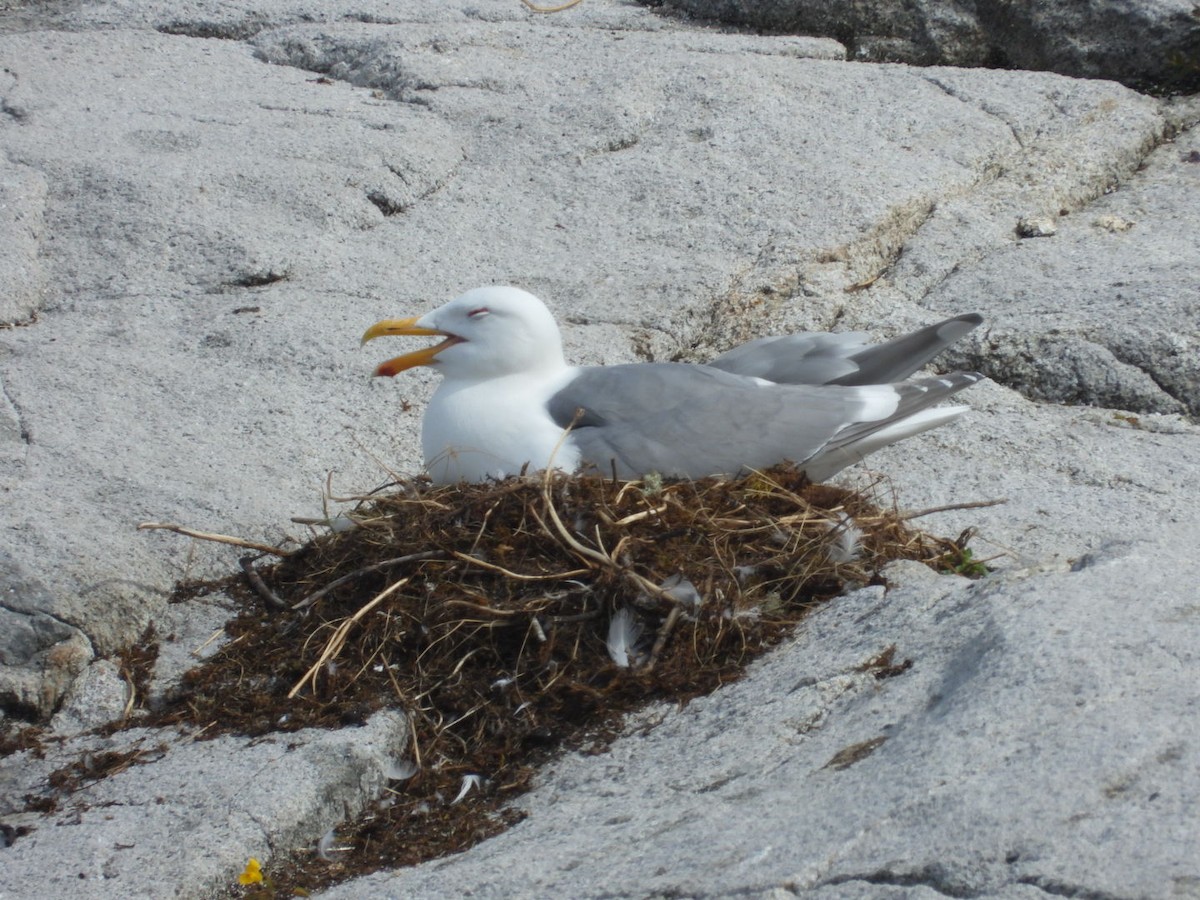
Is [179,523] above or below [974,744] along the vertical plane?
below

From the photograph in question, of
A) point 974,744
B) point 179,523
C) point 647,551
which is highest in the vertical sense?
point 974,744

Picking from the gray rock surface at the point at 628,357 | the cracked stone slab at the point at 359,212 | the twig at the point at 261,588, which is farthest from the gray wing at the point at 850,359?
the twig at the point at 261,588

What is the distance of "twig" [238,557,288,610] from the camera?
364 centimetres

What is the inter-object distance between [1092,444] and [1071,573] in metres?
1.53

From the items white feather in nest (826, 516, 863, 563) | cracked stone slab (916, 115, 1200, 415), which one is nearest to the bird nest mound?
white feather in nest (826, 516, 863, 563)

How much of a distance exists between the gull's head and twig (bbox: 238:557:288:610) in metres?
0.70

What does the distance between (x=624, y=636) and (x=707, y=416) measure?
885 mm

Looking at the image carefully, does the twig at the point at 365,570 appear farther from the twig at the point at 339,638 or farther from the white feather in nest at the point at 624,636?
the white feather in nest at the point at 624,636

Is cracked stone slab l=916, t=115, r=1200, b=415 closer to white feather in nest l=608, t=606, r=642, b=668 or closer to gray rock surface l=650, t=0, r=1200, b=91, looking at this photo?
gray rock surface l=650, t=0, r=1200, b=91

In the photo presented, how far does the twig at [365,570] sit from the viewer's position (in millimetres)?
3447

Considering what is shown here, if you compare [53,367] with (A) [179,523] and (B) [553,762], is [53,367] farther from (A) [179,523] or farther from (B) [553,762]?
(B) [553,762]

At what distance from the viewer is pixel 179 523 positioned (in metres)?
3.90

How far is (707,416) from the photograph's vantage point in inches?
153

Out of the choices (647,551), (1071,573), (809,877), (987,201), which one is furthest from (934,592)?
(987,201)
